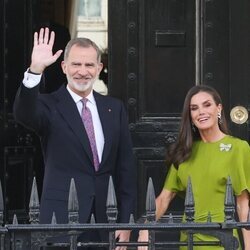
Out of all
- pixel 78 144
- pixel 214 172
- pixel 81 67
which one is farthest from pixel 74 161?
pixel 214 172

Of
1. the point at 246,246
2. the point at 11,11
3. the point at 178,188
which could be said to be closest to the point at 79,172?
the point at 178,188

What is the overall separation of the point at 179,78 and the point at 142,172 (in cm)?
72

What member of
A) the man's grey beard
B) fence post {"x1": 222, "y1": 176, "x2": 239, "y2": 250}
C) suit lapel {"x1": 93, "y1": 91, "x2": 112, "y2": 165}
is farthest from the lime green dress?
fence post {"x1": 222, "y1": 176, "x2": 239, "y2": 250}

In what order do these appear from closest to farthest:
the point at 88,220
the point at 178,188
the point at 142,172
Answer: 1. the point at 88,220
2. the point at 178,188
3. the point at 142,172

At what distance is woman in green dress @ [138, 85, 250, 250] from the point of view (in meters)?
5.39

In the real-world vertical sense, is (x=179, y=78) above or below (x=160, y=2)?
below

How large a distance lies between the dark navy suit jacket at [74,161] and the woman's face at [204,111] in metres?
0.47

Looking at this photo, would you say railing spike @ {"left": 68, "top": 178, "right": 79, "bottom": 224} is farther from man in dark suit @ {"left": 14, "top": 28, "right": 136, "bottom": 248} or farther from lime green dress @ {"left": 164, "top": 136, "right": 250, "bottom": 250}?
lime green dress @ {"left": 164, "top": 136, "right": 250, "bottom": 250}

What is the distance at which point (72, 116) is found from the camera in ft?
17.4

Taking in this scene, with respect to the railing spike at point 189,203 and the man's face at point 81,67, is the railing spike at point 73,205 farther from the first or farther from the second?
the man's face at point 81,67

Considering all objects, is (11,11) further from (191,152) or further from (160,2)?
(191,152)

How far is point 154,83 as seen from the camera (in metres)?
6.93

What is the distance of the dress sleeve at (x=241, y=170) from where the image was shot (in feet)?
17.9

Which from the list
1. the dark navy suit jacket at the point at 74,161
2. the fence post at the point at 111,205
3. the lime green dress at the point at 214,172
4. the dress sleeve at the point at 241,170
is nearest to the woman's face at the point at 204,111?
the lime green dress at the point at 214,172
